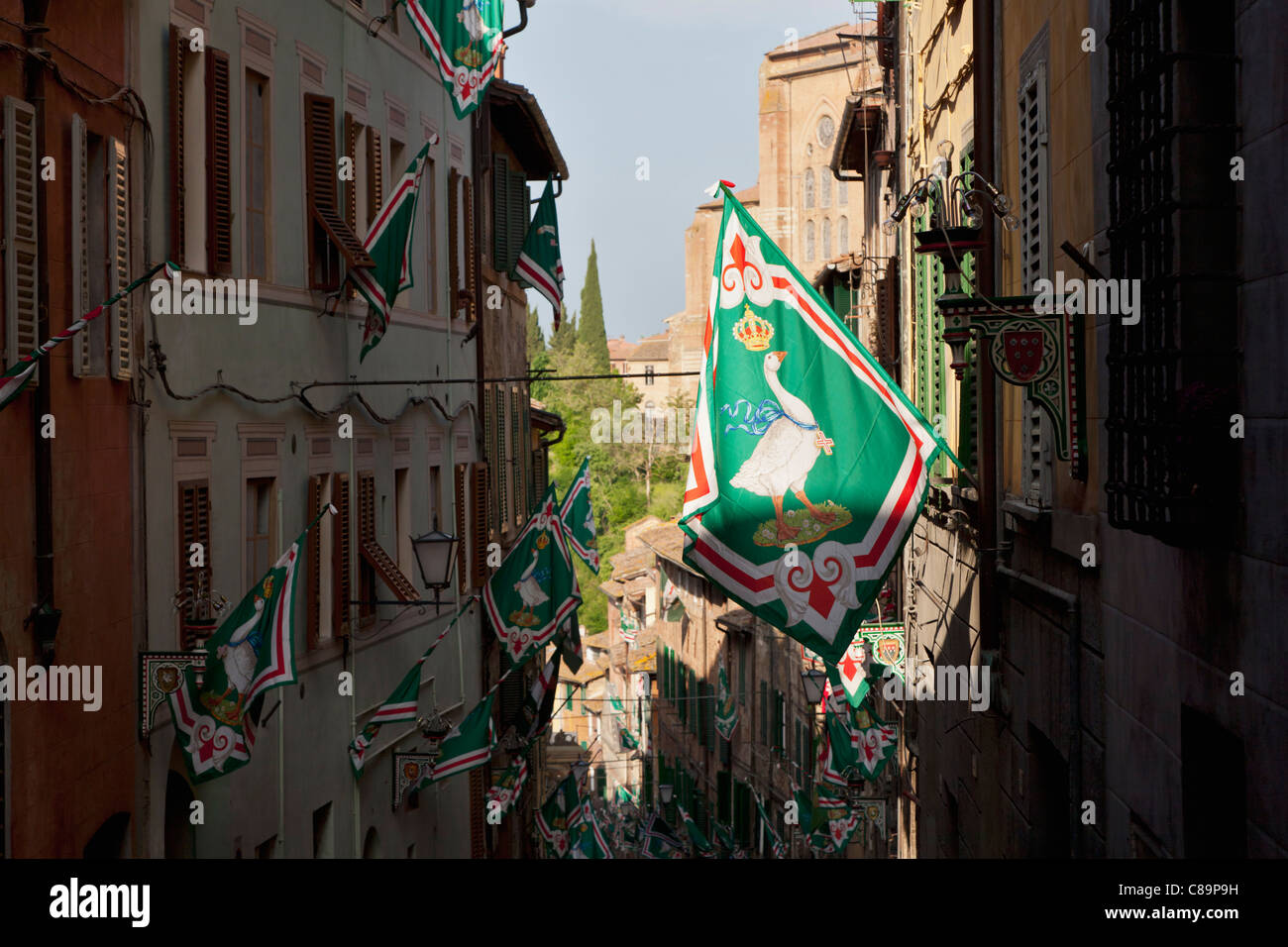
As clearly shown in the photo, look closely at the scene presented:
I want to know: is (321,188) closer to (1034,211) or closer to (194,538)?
(194,538)

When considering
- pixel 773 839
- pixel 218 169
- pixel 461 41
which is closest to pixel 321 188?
pixel 461 41

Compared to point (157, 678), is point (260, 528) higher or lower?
Answer: higher

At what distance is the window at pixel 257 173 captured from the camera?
14.6 meters

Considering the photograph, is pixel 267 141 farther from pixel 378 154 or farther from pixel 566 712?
pixel 566 712

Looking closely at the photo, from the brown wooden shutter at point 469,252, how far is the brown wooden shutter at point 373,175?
456 centimetres

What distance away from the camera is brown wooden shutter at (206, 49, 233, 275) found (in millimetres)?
13320

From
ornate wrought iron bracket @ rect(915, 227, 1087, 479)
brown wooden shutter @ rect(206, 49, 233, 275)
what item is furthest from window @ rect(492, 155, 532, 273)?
ornate wrought iron bracket @ rect(915, 227, 1087, 479)

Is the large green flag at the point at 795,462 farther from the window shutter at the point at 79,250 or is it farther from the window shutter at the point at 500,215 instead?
the window shutter at the point at 500,215

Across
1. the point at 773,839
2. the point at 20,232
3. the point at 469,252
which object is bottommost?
the point at 773,839

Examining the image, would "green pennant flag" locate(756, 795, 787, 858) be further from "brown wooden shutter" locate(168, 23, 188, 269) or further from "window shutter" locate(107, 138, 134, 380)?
"window shutter" locate(107, 138, 134, 380)

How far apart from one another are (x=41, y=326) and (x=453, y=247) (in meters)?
12.6

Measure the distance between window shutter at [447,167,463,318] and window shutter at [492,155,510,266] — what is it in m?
3.87

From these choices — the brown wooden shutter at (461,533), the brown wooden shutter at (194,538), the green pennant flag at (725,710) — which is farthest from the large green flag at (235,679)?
the green pennant flag at (725,710)

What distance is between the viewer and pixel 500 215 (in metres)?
26.8
